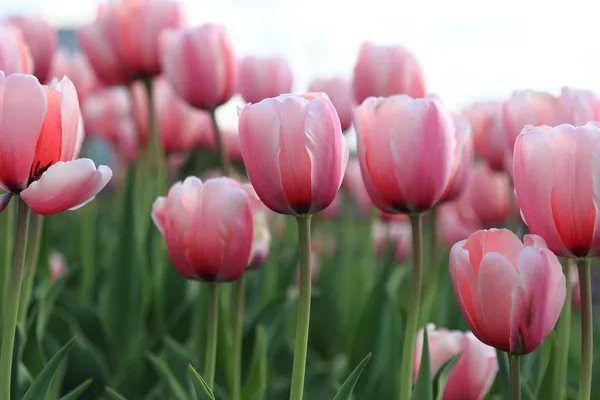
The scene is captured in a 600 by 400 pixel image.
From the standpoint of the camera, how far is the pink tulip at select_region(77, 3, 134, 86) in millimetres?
1311

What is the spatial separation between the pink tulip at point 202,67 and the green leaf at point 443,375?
0.54 meters

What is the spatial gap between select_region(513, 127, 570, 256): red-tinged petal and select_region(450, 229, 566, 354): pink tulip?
1cm

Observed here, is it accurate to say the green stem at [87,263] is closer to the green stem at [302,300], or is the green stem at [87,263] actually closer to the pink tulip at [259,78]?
the pink tulip at [259,78]

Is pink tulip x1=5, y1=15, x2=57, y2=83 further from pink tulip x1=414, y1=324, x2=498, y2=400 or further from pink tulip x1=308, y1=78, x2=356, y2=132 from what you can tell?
pink tulip x1=414, y1=324, x2=498, y2=400

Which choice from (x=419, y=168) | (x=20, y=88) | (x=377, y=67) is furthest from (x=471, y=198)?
(x=20, y=88)

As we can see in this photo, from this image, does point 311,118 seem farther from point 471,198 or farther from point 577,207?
point 471,198

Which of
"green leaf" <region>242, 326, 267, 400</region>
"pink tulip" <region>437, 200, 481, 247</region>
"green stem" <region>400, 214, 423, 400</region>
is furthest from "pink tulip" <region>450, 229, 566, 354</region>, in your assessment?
"pink tulip" <region>437, 200, 481, 247</region>

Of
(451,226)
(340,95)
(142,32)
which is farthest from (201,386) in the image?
(451,226)

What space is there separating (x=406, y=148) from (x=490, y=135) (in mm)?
495

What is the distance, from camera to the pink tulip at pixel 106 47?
1311 mm

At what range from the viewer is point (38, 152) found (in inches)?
21.0

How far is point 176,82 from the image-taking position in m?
1.08

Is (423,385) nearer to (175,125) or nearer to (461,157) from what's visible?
(461,157)

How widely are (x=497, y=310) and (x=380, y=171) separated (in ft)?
0.51
